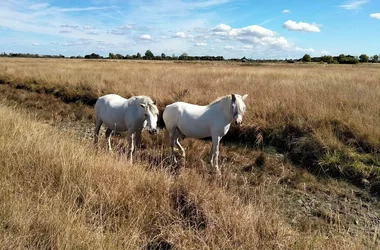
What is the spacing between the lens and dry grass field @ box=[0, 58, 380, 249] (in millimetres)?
3076

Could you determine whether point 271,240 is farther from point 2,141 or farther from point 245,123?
point 245,123

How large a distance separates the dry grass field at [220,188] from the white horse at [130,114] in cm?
71

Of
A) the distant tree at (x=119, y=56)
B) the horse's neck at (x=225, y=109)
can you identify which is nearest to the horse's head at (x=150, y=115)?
the horse's neck at (x=225, y=109)

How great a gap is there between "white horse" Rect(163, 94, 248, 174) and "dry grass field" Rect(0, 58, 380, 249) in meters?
0.70

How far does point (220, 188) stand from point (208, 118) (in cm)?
244

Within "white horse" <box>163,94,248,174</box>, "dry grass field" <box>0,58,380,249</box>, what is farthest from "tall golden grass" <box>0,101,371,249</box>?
"white horse" <box>163,94,248,174</box>

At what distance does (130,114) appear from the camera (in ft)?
21.5

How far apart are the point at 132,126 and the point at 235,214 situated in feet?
12.2

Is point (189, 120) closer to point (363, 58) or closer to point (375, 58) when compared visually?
point (363, 58)

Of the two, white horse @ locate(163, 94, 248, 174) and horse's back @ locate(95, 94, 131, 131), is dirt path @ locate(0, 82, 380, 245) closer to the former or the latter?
white horse @ locate(163, 94, 248, 174)

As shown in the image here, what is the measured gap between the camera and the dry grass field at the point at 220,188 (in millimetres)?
3076

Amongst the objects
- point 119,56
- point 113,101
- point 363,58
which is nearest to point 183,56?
point 119,56

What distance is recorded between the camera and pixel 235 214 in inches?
134

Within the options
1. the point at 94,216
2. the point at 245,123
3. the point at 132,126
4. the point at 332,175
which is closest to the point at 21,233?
the point at 94,216
